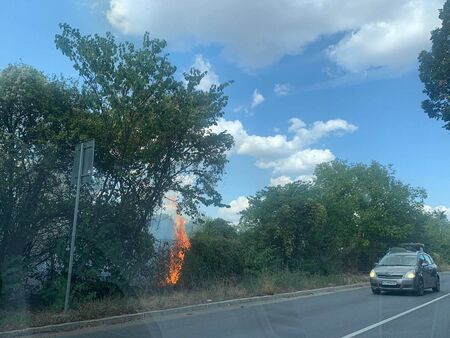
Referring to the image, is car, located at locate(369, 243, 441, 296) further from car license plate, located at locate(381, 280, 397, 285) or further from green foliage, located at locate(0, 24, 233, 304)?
green foliage, located at locate(0, 24, 233, 304)

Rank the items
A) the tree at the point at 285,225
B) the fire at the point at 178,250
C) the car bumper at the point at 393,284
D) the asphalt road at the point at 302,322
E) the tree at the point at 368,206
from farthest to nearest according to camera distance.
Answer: the tree at the point at 368,206, the tree at the point at 285,225, the car bumper at the point at 393,284, the fire at the point at 178,250, the asphalt road at the point at 302,322

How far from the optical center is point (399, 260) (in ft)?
63.4

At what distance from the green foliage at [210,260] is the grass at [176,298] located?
0.43 metres

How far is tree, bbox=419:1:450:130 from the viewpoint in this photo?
16250 mm

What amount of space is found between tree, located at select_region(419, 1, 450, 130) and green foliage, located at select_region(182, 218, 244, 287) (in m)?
8.37

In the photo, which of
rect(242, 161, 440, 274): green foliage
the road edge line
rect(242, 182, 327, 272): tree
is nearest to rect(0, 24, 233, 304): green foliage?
the road edge line

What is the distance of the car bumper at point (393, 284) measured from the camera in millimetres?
17953

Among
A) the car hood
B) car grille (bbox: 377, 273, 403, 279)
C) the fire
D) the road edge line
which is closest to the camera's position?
the road edge line

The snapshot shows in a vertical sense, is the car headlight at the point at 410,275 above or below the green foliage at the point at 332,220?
below

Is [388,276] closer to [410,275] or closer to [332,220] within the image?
[410,275]

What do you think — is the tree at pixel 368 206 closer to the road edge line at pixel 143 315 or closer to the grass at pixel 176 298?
the grass at pixel 176 298

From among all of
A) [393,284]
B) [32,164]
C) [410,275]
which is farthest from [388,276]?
[32,164]

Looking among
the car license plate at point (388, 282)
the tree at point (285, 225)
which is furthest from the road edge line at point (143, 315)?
the tree at point (285, 225)

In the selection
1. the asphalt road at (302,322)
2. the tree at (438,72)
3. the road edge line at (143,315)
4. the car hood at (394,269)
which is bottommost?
the asphalt road at (302,322)
